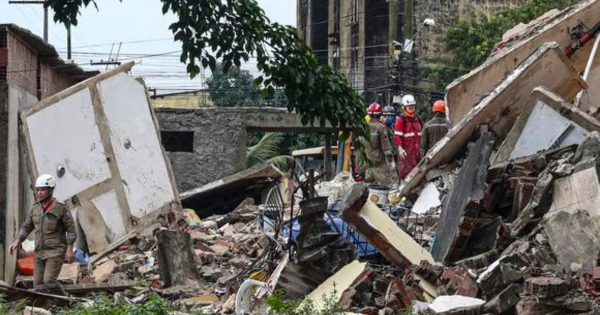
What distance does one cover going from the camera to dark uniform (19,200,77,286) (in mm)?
10461

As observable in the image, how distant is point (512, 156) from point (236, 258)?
12.2 ft

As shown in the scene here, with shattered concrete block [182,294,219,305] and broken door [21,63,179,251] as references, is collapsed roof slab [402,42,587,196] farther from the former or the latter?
broken door [21,63,179,251]

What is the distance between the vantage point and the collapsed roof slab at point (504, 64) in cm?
1320

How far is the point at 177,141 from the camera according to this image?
68.0ft

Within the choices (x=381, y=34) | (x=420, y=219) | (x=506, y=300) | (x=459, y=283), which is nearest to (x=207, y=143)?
(x=420, y=219)

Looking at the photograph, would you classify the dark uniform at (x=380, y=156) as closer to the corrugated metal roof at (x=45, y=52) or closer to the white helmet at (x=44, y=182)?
the corrugated metal roof at (x=45, y=52)

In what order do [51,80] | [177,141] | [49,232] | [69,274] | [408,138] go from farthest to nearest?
[177,141], [51,80], [408,138], [69,274], [49,232]

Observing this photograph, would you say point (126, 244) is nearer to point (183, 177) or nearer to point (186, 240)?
point (186, 240)

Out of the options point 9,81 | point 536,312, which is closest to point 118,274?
point 9,81

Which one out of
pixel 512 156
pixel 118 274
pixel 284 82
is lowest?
pixel 118 274

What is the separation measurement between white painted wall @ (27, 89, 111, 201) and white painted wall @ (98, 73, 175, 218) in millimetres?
318

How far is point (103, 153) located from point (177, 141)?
6170mm

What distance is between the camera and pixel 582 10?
13266mm

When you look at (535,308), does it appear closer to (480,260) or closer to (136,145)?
(480,260)
